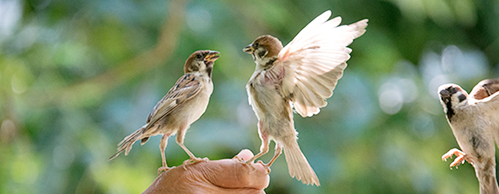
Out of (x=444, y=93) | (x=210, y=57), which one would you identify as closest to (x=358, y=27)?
(x=444, y=93)

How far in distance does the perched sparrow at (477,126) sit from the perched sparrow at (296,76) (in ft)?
0.80

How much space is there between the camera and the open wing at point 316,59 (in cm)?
86

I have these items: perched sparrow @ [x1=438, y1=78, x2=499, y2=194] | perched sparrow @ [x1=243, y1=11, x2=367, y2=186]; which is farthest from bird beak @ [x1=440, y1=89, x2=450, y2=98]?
perched sparrow @ [x1=243, y1=11, x2=367, y2=186]

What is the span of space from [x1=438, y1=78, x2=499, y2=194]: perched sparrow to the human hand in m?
0.58

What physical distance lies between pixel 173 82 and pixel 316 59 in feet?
5.80

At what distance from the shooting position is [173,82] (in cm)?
257

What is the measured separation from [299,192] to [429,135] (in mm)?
970

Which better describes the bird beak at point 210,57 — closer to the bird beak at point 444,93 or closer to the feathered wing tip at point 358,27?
the feathered wing tip at point 358,27

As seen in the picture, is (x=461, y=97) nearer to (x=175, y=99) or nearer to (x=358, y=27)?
(x=358, y=27)

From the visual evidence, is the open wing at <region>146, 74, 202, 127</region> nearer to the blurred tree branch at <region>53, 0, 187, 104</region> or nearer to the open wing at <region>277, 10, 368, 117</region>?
the open wing at <region>277, 10, 368, 117</region>

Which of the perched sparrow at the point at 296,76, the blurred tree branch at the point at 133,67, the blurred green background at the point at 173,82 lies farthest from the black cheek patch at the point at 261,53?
the blurred tree branch at the point at 133,67

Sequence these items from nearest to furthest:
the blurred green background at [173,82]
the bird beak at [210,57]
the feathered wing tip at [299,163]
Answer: the feathered wing tip at [299,163] < the bird beak at [210,57] < the blurred green background at [173,82]

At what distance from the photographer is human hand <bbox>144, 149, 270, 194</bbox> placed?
124cm

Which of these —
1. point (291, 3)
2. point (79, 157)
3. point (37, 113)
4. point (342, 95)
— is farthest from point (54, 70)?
point (342, 95)
